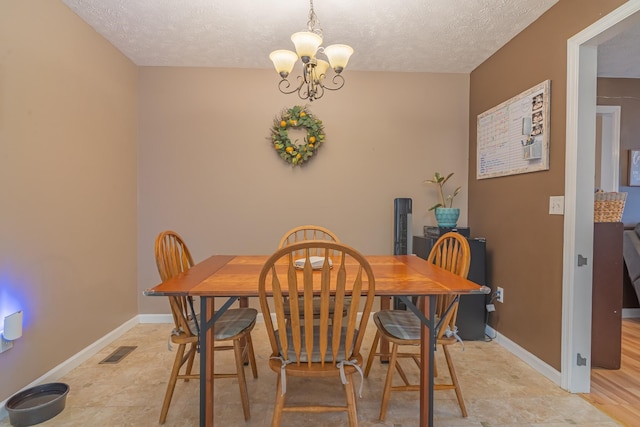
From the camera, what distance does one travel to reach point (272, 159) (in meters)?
3.09

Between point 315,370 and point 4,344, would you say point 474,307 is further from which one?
point 4,344

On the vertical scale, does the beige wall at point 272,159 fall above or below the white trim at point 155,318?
above

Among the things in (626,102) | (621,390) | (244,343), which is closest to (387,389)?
(244,343)

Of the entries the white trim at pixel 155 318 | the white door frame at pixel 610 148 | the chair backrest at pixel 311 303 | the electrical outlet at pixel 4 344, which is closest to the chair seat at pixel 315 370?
the chair backrest at pixel 311 303

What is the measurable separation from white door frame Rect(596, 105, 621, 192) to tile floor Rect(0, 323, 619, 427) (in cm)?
223

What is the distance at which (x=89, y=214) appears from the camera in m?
2.38

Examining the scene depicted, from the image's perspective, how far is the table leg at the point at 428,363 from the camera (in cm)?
143

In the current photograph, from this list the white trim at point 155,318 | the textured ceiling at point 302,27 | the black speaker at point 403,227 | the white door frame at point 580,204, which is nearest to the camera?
the white door frame at point 580,204

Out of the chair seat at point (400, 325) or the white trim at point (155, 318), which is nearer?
the chair seat at point (400, 325)

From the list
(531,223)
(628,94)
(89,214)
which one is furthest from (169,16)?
(628,94)

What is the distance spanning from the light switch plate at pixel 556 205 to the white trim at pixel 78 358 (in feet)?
10.8

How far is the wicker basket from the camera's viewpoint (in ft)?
6.84

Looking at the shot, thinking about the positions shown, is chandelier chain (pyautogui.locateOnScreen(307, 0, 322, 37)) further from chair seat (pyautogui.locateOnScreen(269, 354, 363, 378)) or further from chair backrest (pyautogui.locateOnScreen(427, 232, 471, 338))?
chair seat (pyautogui.locateOnScreen(269, 354, 363, 378))

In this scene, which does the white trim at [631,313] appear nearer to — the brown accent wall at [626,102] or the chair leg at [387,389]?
the brown accent wall at [626,102]
